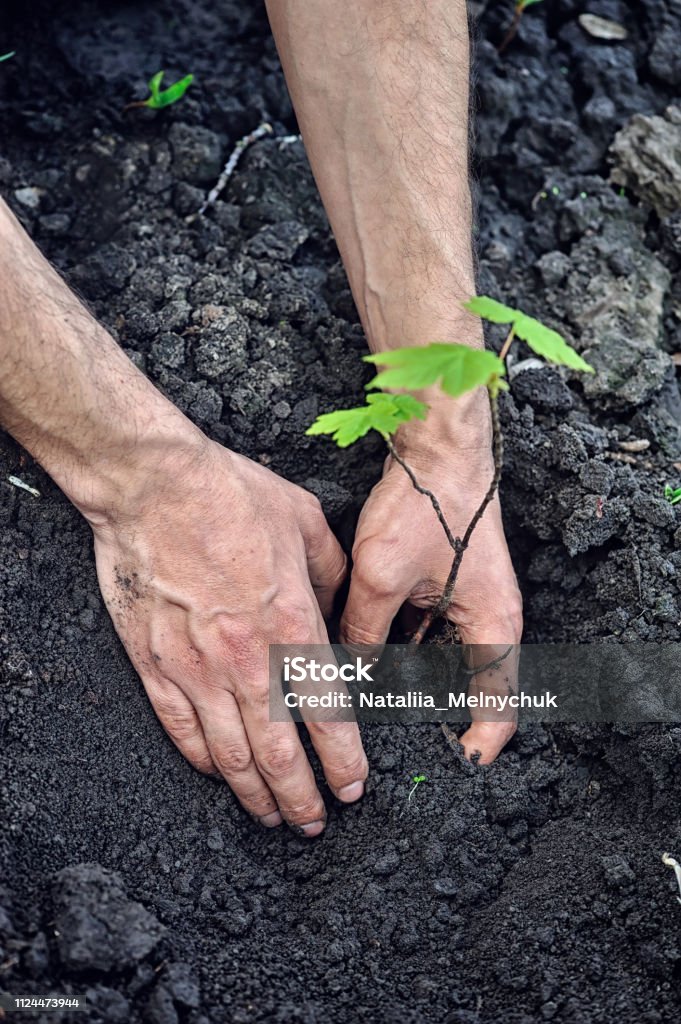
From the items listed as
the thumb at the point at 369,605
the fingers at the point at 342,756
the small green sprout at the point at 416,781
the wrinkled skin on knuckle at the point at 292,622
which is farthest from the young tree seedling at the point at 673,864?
the wrinkled skin on knuckle at the point at 292,622

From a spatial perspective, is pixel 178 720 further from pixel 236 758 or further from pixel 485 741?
pixel 485 741

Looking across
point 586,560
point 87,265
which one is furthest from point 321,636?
point 87,265

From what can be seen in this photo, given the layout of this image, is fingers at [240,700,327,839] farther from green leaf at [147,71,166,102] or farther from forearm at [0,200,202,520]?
green leaf at [147,71,166,102]

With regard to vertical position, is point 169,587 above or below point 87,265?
below

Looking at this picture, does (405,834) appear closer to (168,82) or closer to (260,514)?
(260,514)

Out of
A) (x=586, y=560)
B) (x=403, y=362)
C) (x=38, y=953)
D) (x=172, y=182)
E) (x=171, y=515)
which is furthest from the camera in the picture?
(x=172, y=182)

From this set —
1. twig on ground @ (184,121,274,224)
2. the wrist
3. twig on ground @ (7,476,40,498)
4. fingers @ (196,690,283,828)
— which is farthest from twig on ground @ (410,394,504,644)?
twig on ground @ (184,121,274,224)

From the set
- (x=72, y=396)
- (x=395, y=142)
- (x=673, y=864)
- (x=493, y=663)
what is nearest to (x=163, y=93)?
(x=395, y=142)
